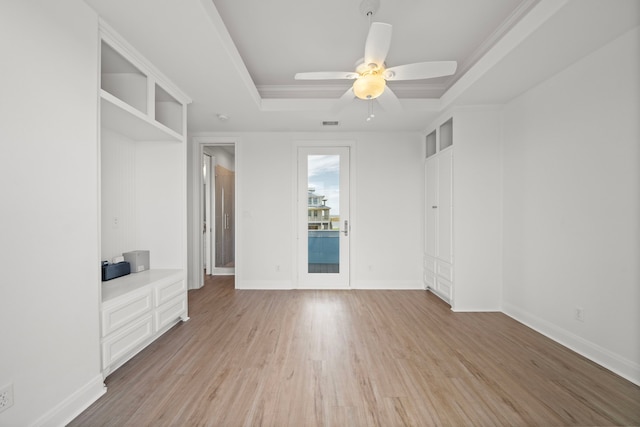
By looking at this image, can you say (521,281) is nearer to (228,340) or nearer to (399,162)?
(399,162)

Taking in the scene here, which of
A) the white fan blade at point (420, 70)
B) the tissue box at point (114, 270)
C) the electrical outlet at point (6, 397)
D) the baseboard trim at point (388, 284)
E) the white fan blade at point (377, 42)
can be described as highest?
the white fan blade at point (377, 42)

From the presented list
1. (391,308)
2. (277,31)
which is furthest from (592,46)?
(391,308)

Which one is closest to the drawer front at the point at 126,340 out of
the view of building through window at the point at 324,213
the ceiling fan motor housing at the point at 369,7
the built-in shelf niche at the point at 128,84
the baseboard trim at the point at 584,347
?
the built-in shelf niche at the point at 128,84

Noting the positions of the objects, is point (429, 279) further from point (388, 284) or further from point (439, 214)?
point (439, 214)

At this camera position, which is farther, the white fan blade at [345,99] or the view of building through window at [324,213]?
the view of building through window at [324,213]

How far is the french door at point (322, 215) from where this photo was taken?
166 inches

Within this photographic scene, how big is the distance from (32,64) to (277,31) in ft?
6.19

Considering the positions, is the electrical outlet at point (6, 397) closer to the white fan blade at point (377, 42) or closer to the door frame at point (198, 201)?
the white fan blade at point (377, 42)

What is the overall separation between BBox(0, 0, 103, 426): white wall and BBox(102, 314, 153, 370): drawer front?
108 millimetres

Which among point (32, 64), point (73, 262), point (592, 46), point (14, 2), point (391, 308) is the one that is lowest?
point (391, 308)

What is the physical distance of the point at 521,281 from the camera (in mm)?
2938

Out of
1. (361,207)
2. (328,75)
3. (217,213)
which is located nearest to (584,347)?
(361,207)

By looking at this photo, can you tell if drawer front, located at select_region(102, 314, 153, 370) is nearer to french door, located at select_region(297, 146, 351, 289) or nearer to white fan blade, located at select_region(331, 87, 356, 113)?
french door, located at select_region(297, 146, 351, 289)

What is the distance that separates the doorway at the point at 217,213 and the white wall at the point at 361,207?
1.33 meters
